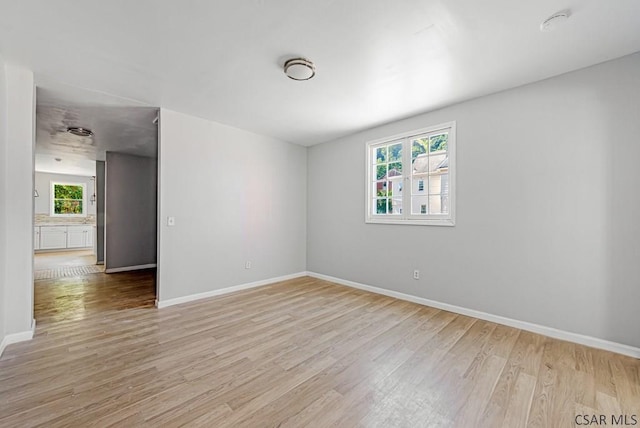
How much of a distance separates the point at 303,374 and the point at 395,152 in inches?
128

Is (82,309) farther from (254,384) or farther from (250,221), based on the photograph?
(254,384)

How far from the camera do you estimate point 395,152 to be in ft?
13.4

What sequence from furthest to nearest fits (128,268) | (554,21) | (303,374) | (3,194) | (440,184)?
(128,268)
(440,184)
(3,194)
(303,374)
(554,21)

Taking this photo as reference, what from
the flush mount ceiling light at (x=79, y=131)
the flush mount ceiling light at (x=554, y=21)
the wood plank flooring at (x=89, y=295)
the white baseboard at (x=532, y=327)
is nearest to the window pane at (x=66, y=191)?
the wood plank flooring at (x=89, y=295)

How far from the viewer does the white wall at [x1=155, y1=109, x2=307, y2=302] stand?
3.60 m

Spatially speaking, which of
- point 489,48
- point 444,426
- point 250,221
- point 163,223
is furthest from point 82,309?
point 489,48

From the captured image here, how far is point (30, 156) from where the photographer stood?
8.64ft

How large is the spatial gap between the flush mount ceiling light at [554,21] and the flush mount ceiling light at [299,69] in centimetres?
178

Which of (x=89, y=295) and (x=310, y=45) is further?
(x=89, y=295)

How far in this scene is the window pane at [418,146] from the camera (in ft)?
12.1

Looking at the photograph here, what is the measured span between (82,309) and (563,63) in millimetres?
5933

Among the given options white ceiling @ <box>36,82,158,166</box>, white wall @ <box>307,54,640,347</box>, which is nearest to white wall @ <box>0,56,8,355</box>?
white ceiling @ <box>36,82,158,166</box>

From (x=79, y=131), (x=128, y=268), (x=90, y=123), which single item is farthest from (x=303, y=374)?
(x=128, y=268)

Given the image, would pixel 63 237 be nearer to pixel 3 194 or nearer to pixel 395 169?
pixel 3 194
